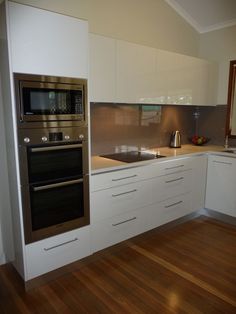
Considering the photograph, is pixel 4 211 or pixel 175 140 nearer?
pixel 4 211

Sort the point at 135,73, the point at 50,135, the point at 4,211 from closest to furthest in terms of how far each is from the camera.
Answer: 1. the point at 50,135
2. the point at 4,211
3. the point at 135,73

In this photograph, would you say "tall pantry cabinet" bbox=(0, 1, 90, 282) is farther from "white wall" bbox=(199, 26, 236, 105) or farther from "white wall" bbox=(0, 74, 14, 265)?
"white wall" bbox=(199, 26, 236, 105)

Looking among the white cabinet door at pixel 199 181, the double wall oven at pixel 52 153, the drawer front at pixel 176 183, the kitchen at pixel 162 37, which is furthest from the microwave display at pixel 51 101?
the white cabinet door at pixel 199 181

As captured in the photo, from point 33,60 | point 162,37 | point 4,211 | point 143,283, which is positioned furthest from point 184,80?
point 4,211

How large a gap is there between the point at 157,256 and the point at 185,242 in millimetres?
435

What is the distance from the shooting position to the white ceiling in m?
3.16

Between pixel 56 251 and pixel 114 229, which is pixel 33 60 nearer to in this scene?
pixel 56 251

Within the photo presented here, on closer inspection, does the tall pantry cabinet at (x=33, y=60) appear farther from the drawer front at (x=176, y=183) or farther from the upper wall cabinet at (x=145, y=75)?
the drawer front at (x=176, y=183)

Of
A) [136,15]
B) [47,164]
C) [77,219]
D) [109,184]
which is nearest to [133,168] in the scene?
[109,184]

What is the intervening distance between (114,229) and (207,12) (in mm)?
2939

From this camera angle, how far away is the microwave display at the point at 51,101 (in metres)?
1.79

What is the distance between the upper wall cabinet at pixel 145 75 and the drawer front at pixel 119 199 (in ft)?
2.80

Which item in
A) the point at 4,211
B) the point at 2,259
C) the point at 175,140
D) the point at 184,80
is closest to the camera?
the point at 4,211

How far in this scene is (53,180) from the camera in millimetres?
1990
